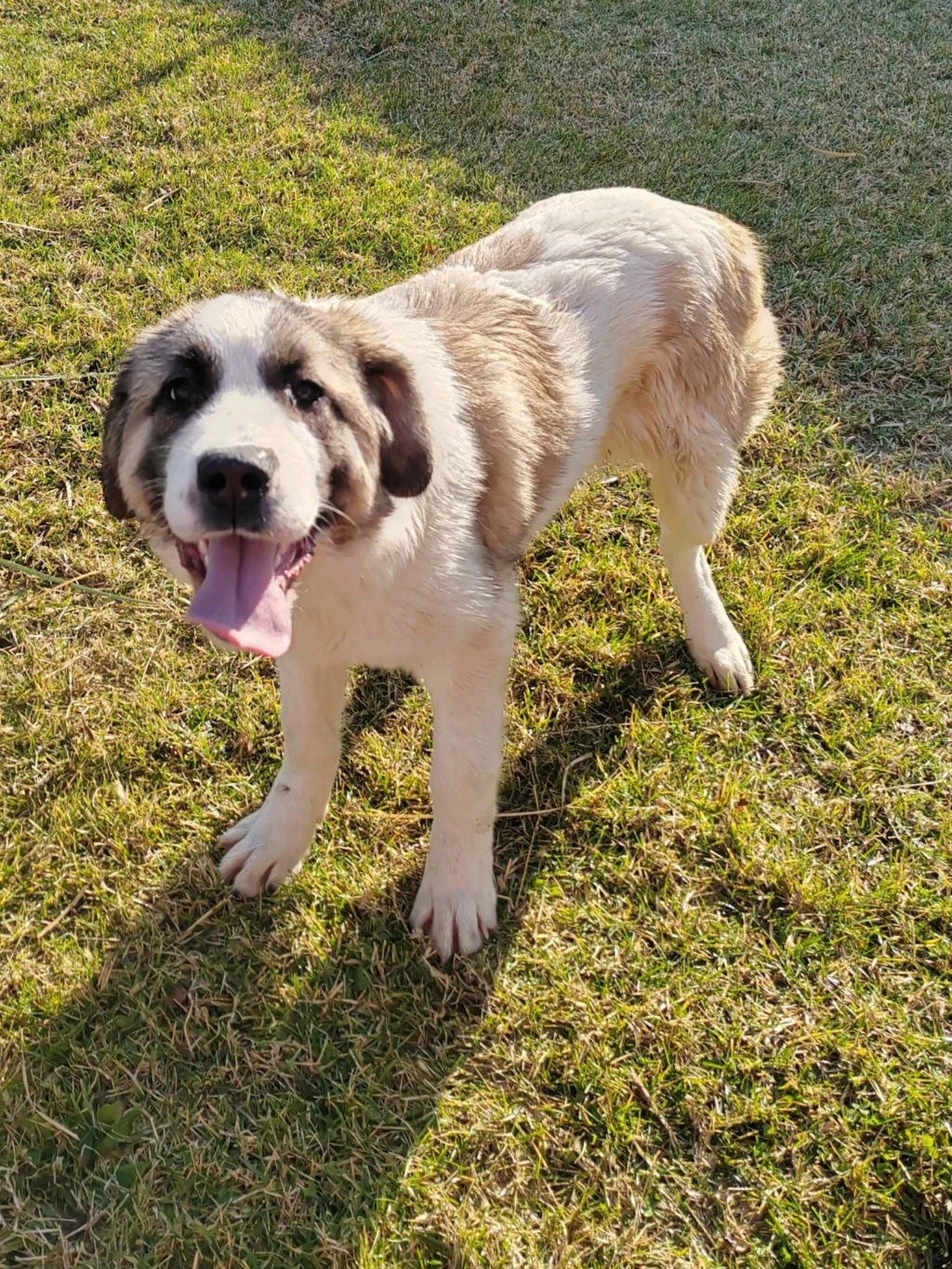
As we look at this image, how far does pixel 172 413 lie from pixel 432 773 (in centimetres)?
115

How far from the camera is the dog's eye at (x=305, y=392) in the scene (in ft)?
6.46

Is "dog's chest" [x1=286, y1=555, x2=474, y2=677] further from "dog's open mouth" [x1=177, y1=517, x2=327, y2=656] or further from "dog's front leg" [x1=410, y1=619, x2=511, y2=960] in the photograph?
"dog's open mouth" [x1=177, y1=517, x2=327, y2=656]

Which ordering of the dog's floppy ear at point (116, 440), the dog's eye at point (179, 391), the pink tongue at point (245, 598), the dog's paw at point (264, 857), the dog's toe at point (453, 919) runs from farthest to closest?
1. the dog's paw at point (264, 857)
2. the dog's toe at point (453, 919)
3. the dog's floppy ear at point (116, 440)
4. the dog's eye at point (179, 391)
5. the pink tongue at point (245, 598)

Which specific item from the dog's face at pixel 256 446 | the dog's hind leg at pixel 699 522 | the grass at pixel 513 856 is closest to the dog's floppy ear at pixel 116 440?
the dog's face at pixel 256 446

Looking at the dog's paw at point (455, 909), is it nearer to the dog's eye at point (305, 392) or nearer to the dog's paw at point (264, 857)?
the dog's paw at point (264, 857)

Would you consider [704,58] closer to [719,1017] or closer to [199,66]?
[199,66]

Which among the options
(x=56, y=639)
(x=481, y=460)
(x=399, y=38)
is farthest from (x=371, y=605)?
(x=399, y=38)

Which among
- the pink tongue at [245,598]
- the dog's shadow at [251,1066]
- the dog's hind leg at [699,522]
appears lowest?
the dog's shadow at [251,1066]

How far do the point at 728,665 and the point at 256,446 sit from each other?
2.07 m

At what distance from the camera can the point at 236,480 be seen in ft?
5.60

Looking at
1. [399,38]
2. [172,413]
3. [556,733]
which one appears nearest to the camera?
[172,413]

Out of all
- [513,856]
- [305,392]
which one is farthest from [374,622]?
[513,856]

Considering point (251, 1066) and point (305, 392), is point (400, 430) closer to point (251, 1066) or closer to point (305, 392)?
point (305, 392)

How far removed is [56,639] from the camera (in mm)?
3352
